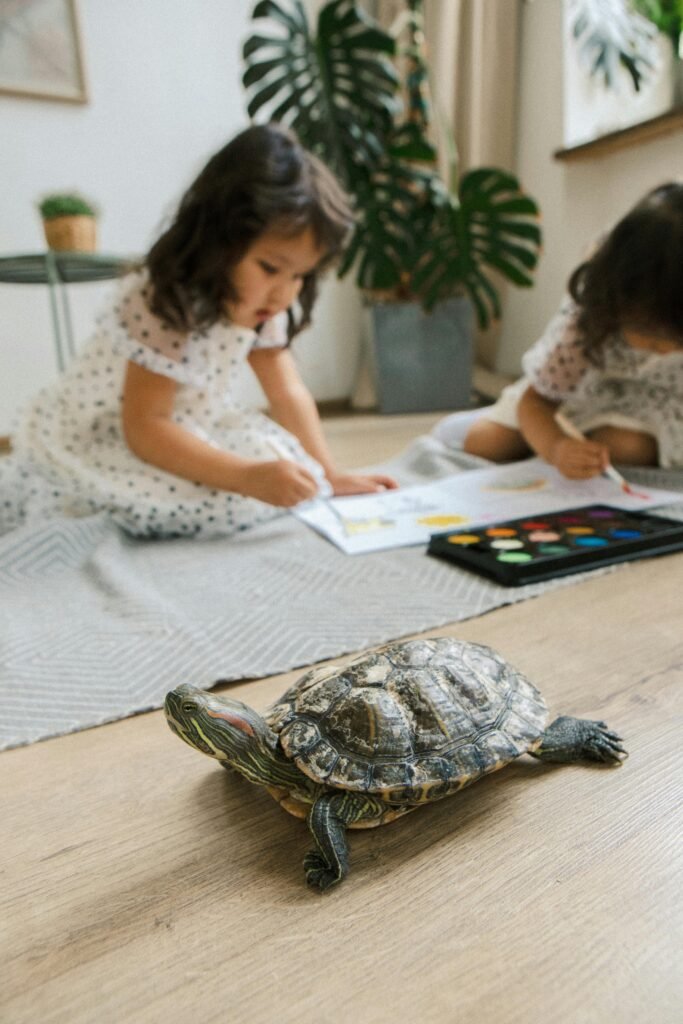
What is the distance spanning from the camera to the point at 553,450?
1.27 metres

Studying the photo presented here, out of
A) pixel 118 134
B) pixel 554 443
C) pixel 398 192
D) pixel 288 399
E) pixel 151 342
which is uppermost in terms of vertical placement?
pixel 118 134

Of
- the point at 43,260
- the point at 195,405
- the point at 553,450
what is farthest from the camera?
the point at 43,260

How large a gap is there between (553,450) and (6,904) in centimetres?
109

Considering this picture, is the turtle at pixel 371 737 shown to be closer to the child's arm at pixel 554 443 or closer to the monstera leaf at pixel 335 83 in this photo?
the child's arm at pixel 554 443

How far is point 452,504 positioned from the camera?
1136mm

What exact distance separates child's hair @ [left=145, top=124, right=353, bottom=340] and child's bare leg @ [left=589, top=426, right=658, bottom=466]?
2.34 feet

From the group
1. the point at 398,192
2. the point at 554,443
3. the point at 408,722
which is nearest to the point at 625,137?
the point at 398,192

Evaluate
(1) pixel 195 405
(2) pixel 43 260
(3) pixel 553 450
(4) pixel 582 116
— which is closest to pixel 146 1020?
(1) pixel 195 405

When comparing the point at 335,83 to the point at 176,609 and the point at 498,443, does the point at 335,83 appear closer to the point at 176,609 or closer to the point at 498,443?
the point at 498,443

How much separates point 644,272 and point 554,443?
351mm

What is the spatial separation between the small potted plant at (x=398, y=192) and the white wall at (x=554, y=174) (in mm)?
102

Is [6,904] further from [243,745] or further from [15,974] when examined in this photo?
[243,745]

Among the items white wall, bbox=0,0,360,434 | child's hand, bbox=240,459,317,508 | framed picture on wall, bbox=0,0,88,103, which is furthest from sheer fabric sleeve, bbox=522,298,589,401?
framed picture on wall, bbox=0,0,88,103

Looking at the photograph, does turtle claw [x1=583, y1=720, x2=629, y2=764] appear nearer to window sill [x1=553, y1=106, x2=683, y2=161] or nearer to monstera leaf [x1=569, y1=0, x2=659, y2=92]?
window sill [x1=553, y1=106, x2=683, y2=161]
